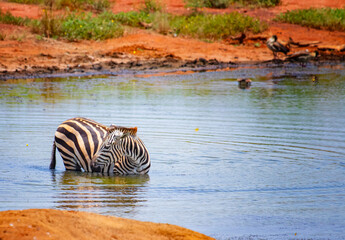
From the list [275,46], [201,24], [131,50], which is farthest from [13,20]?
[275,46]

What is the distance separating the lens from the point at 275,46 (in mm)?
24844

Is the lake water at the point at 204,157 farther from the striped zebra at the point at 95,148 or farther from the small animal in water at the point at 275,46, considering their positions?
the small animal in water at the point at 275,46

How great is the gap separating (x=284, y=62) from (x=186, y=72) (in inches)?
192

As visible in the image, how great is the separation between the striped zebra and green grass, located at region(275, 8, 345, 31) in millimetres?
22740

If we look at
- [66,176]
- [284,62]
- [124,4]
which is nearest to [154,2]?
[124,4]

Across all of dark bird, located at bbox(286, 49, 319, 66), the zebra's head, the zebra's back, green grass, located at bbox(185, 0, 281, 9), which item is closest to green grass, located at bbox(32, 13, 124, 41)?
dark bird, located at bbox(286, 49, 319, 66)

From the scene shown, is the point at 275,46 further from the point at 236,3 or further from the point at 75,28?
the point at 236,3

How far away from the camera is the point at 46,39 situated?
938 inches

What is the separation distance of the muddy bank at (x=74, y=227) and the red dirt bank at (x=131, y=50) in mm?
15991

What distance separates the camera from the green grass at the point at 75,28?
2452cm

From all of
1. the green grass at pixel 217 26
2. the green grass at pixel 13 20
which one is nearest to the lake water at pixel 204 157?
the green grass at pixel 13 20

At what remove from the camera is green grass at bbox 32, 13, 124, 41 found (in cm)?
2452

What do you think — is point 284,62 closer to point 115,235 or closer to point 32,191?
point 32,191

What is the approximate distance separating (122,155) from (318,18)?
76.3 ft
